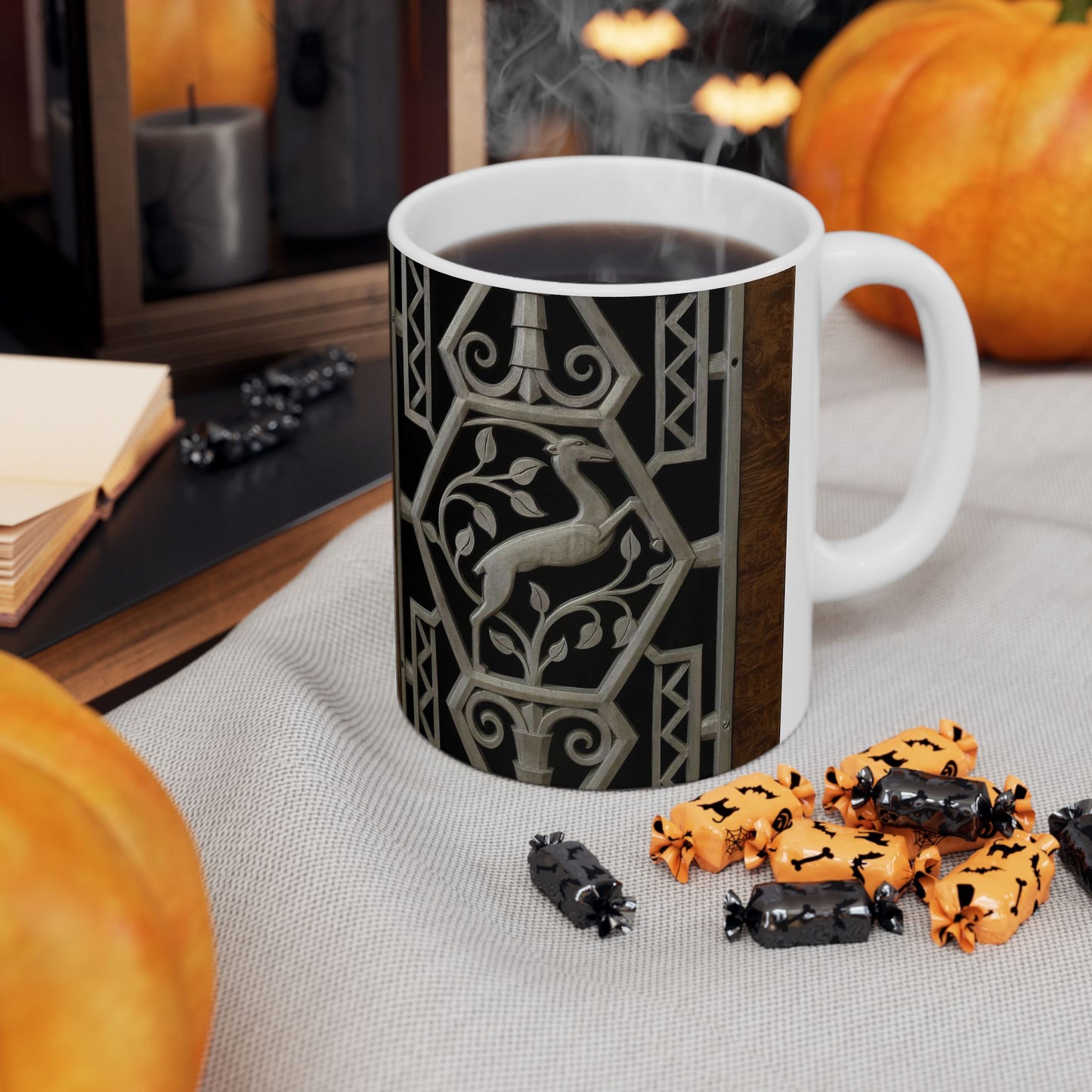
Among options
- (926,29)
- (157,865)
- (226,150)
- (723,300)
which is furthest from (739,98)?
(157,865)

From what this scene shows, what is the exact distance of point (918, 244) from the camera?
897 mm

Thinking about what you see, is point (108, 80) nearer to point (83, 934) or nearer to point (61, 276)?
point (61, 276)

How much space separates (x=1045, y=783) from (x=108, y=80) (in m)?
0.60

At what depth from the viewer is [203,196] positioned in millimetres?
865

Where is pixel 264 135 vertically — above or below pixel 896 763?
above

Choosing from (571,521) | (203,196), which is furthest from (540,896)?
(203,196)

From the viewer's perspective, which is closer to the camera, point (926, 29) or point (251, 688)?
point (251, 688)

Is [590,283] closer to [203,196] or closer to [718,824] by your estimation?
[718,824]

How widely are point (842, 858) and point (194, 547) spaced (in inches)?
15.0

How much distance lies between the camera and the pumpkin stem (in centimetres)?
87

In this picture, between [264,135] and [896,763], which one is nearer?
[896,763]

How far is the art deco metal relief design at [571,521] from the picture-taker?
481 mm

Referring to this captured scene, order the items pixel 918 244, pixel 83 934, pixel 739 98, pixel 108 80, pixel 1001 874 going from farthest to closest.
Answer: pixel 739 98
pixel 918 244
pixel 108 80
pixel 1001 874
pixel 83 934

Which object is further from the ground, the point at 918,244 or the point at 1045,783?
the point at 918,244
